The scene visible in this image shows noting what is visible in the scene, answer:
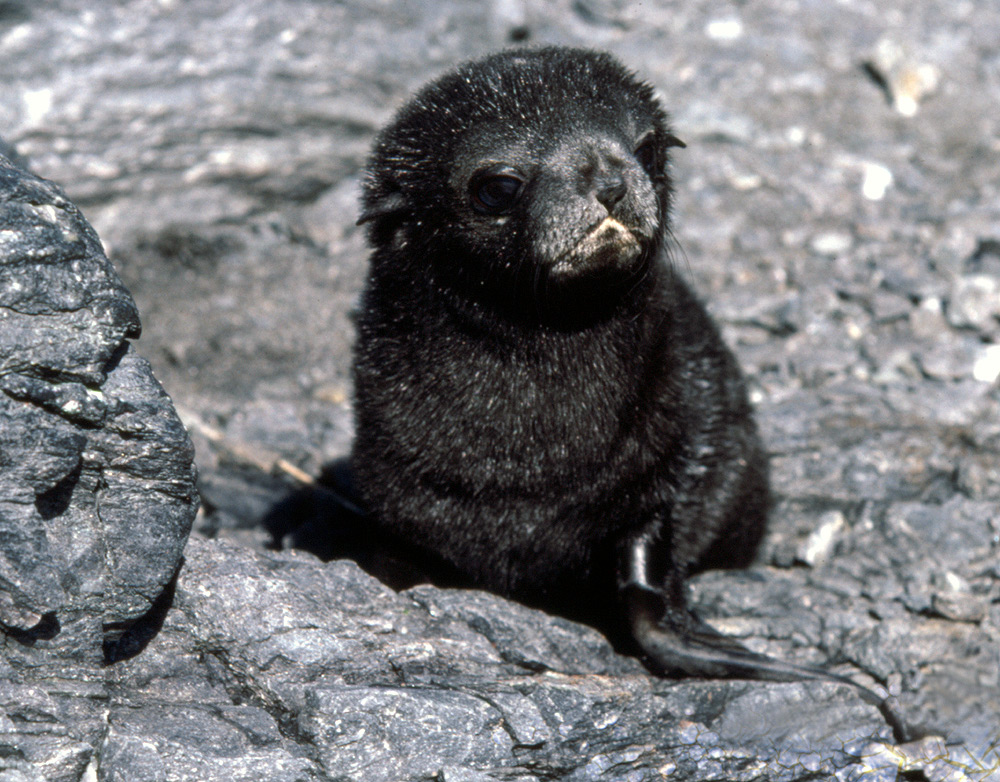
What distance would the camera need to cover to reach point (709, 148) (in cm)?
711

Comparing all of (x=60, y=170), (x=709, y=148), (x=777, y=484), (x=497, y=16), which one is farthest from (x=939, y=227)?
(x=60, y=170)

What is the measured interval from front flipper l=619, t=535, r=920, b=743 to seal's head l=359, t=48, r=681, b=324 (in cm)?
92

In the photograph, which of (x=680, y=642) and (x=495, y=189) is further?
(x=680, y=642)

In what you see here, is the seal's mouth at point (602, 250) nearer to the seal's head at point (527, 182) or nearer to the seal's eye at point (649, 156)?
the seal's head at point (527, 182)

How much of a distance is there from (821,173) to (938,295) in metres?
1.31

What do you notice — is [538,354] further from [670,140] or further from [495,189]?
[670,140]

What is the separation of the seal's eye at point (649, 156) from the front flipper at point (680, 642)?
120 cm

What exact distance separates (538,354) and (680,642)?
1.02 meters

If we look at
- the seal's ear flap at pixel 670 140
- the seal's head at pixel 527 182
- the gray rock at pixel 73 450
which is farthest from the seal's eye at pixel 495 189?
the gray rock at pixel 73 450

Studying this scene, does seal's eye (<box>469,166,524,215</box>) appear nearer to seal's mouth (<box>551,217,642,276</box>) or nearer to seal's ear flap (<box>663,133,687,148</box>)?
seal's mouth (<box>551,217,642,276</box>)

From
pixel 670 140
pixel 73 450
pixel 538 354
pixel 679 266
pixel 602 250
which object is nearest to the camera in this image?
pixel 73 450

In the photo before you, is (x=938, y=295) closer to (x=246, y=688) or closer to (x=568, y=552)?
(x=568, y=552)

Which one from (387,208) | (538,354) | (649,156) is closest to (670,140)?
(649,156)

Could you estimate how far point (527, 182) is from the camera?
3.48 meters
